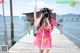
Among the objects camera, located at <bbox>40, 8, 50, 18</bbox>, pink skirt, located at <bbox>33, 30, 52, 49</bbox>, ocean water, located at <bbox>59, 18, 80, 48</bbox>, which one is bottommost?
ocean water, located at <bbox>59, 18, 80, 48</bbox>

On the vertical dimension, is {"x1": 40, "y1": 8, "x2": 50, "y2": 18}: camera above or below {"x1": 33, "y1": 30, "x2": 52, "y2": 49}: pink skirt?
above

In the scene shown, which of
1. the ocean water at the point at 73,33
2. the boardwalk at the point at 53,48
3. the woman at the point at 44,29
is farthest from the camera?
the ocean water at the point at 73,33

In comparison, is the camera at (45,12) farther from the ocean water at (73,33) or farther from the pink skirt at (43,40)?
the ocean water at (73,33)

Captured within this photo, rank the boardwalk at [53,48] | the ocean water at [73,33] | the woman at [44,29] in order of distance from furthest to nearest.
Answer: the ocean water at [73,33]
the boardwalk at [53,48]
the woman at [44,29]

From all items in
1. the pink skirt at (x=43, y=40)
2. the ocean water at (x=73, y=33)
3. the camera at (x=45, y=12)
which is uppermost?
the camera at (x=45, y=12)

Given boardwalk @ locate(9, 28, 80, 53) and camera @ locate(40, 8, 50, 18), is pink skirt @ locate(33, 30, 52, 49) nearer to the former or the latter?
camera @ locate(40, 8, 50, 18)

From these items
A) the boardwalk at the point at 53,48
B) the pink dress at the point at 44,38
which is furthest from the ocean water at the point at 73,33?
the pink dress at the point at 44,38

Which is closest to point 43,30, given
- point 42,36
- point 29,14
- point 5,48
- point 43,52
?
point 42,36

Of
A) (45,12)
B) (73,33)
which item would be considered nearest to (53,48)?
(45,12)

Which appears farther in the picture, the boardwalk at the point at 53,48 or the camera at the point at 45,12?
the boardwalk at the point at 53,48

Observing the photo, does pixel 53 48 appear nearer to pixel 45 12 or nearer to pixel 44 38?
pixel 44 38

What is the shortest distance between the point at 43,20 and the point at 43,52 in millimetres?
814

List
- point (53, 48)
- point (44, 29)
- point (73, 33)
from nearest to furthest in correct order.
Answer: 1. point (44, 29)
2. point (53, 48)
3. point (73, 33)

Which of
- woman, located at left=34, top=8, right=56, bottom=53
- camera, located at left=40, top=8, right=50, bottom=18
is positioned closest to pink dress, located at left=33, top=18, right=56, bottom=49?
woman, located at left=34, top=8, right=56, bottom=53
